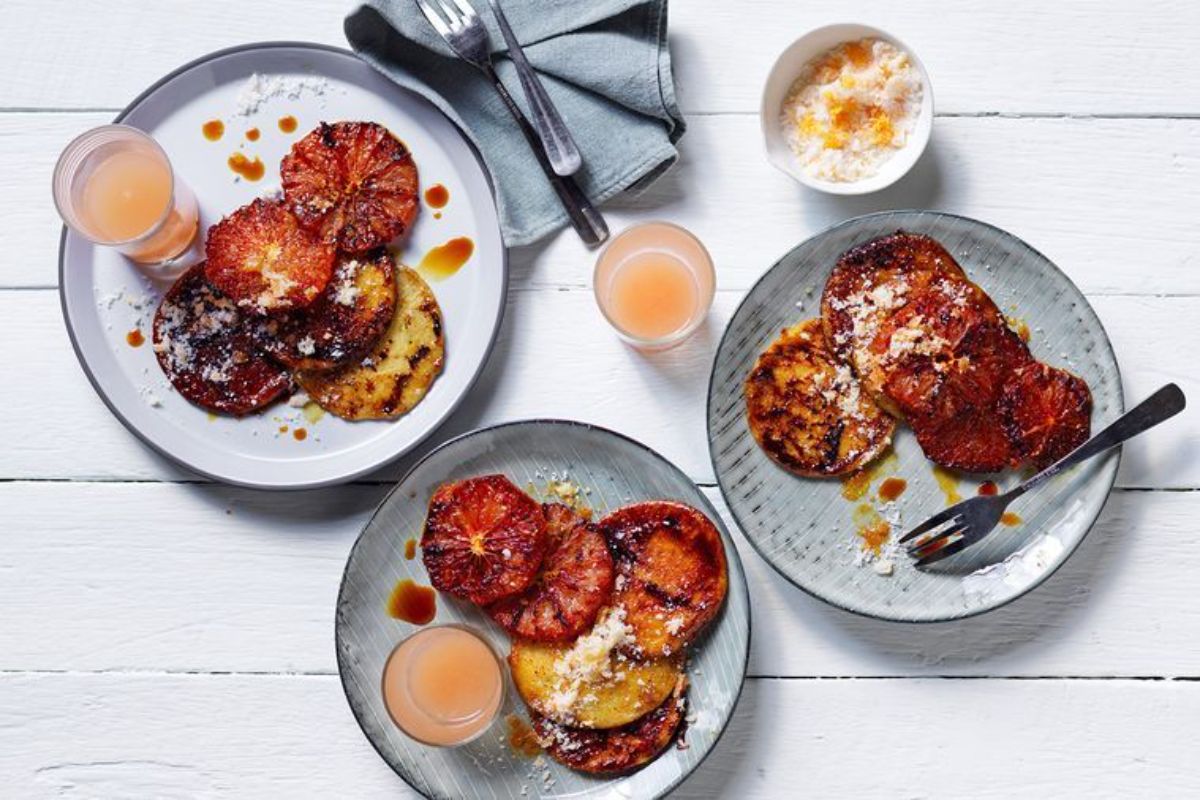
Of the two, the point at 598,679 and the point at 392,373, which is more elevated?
the point at 392,373

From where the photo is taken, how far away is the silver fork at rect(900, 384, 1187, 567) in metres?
2.41

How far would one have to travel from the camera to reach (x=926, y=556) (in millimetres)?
2484

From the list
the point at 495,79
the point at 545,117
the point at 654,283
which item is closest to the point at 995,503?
the point at 654,283

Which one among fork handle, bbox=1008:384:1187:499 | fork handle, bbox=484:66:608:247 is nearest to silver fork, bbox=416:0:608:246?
fork handle, bbox=484:66:608:247

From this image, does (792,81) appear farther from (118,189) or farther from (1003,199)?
(118,189)

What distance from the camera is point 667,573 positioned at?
246 centimetres

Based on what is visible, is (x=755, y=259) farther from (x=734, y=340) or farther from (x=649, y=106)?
(x=649, y=106)

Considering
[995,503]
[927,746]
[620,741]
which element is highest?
[995,503]

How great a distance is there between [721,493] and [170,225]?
126 cm

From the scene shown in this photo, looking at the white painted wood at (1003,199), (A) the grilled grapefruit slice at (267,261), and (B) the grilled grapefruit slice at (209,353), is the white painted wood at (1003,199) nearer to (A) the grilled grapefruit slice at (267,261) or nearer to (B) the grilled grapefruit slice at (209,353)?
(A) the grilled grapefruit slice at (267,261)

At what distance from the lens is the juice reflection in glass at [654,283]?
2.53 m

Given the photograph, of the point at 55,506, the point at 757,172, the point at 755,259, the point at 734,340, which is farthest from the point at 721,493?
the point at 55,506

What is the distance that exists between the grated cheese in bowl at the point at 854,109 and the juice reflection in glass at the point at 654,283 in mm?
306

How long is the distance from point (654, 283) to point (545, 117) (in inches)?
16.1
